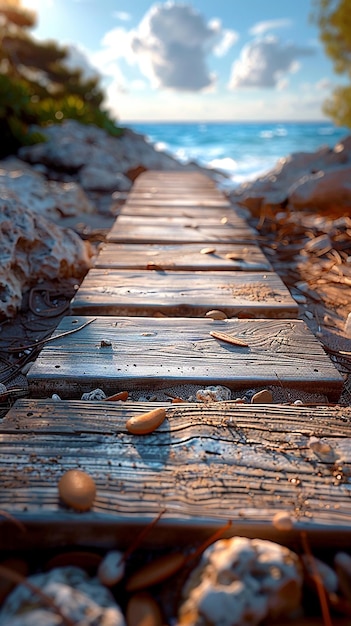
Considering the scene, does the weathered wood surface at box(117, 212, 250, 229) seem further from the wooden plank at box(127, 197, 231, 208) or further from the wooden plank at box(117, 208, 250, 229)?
the wooden plank at box(127, 197, 231, 208)

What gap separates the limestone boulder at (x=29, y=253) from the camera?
2.45 m

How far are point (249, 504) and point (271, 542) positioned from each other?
0.09 metres

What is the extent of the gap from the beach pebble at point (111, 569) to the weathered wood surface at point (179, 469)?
0.05 m

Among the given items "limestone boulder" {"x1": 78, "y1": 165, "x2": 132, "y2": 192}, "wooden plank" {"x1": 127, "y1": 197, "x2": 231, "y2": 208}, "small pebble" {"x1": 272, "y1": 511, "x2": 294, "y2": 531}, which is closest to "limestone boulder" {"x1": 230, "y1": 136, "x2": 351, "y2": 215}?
"wooden plank" {"x1": 127, "y1": 197, "x2": 231, "y2": 208}

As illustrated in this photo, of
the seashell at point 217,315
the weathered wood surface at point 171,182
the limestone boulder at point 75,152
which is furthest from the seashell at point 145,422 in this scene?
the limestone boulder at point 75,152

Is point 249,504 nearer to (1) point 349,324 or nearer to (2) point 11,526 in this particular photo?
(2) point 11,526

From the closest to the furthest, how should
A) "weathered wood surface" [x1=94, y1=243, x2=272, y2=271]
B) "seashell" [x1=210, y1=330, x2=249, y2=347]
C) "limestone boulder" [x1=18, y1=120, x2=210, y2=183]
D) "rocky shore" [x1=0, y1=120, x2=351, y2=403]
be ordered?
1. "seashell" [x1=210, y1=330, x2=249, y2=347]
2. "rocky shore" [x1=0, y1=120, x2=351, y2=403]
3. "weathered wood surface" [x1=94, y1=243, x2=272, y2=271]
4. "limestone boulder" [x1=18, y1=120, x2=210, y2=183]

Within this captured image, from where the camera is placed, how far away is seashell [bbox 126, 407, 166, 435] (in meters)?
1.25

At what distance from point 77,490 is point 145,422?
29cm

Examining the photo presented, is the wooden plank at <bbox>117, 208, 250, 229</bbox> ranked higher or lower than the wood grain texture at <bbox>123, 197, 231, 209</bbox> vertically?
higher

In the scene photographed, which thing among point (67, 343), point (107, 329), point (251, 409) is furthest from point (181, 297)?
point (251, 409)

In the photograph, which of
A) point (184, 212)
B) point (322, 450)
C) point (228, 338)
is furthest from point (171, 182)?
point (322, 450)

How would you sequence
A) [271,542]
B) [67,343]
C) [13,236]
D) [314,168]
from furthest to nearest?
[314,168] < [13,236] < [67,343] < [271,542]

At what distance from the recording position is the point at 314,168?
7.32m
